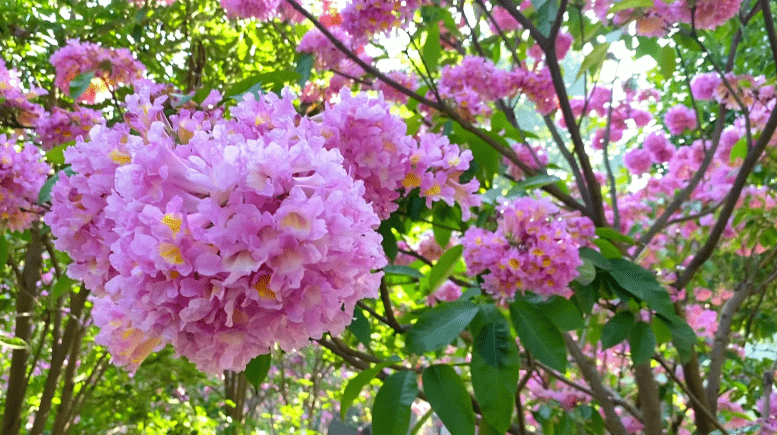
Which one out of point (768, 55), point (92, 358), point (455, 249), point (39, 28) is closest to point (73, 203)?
point (455, 249)

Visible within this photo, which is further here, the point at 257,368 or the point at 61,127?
the point at 61,127

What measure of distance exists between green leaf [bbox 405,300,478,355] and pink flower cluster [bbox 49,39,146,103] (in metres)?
1.20

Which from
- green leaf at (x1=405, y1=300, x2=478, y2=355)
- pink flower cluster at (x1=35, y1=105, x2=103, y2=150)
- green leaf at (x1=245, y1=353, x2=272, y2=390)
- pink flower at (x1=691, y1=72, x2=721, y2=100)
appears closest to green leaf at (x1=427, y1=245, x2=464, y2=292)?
green leaf at (x1=405, y1=300, x2=478, y2=355)

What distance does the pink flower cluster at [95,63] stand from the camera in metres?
1.59

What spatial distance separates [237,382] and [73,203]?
3.04 m

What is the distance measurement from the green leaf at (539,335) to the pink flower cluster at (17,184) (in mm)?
935

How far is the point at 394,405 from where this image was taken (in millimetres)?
877

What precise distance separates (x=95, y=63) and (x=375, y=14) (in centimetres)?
82

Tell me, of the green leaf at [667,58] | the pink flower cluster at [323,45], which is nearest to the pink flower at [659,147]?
the green leaf at [667,58]

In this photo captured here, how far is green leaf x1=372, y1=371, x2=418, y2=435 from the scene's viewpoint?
0.85 meters

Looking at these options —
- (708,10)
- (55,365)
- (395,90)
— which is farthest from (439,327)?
(55,365)

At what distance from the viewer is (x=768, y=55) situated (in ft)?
11.6

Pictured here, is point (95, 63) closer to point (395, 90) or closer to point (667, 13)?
point (395, 90)

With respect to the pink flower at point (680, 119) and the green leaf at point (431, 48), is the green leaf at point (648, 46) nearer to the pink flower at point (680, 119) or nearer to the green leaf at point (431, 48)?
the green leaf at point (431, 48)
